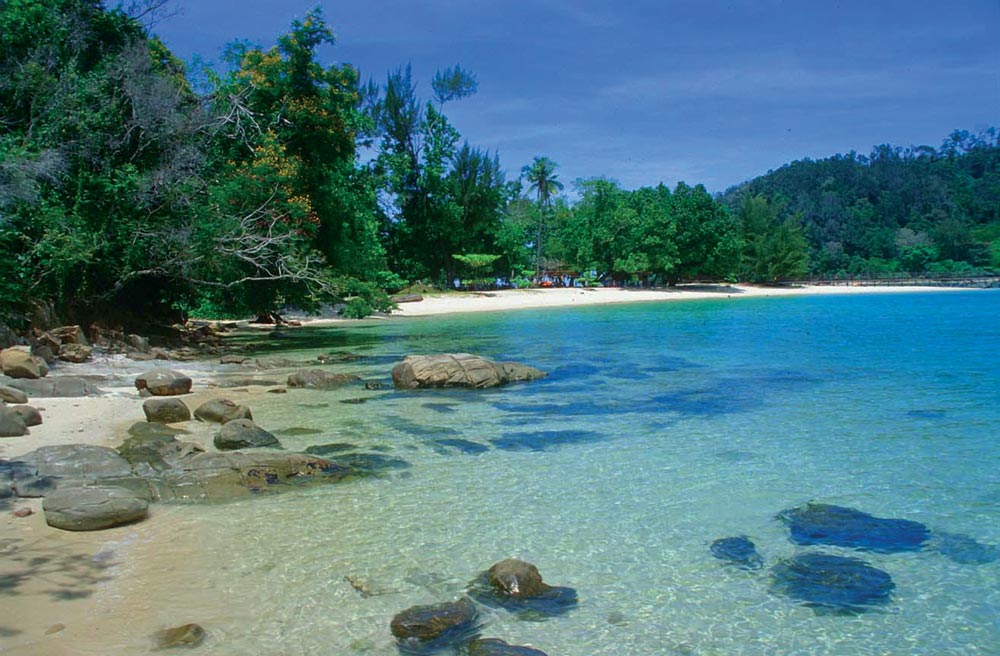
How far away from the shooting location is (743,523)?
7.77 meters

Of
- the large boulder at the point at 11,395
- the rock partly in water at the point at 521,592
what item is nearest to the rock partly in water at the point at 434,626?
the rock partly in water at the point at 521,592

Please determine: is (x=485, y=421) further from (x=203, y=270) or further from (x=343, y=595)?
(x=203, y=270)

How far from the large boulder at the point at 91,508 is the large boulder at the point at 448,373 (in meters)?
9.30

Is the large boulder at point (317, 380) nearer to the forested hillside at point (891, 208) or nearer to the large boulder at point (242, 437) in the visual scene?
the large boulder at point (242, 437)

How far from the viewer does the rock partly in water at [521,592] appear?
5781mm

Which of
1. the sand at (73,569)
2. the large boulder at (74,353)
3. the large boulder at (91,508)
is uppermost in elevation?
the large boulder at (74,353)

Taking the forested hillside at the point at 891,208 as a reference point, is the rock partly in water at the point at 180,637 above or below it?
below

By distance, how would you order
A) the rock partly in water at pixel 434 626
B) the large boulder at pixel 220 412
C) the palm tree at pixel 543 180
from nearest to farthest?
the rock partly in water at pixel 434 626 < the large boulder at pixel 220 412 < the palm tree at pixel 543 180

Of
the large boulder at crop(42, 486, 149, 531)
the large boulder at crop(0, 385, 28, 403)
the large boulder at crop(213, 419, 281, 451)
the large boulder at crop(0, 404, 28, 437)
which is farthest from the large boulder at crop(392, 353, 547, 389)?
the large boulder at crop(42, 486, 149, 531)

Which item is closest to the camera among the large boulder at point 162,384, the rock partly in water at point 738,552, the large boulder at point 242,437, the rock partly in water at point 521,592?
the rock partly in water at point 521,592

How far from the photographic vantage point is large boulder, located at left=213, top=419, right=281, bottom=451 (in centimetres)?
1041

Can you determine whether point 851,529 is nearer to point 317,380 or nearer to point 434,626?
point 434,626

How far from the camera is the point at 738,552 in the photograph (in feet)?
23.0

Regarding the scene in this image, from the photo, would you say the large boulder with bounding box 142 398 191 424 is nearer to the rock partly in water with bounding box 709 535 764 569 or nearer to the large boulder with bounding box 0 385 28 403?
the large boulder with bounding box 0 385 28 403
